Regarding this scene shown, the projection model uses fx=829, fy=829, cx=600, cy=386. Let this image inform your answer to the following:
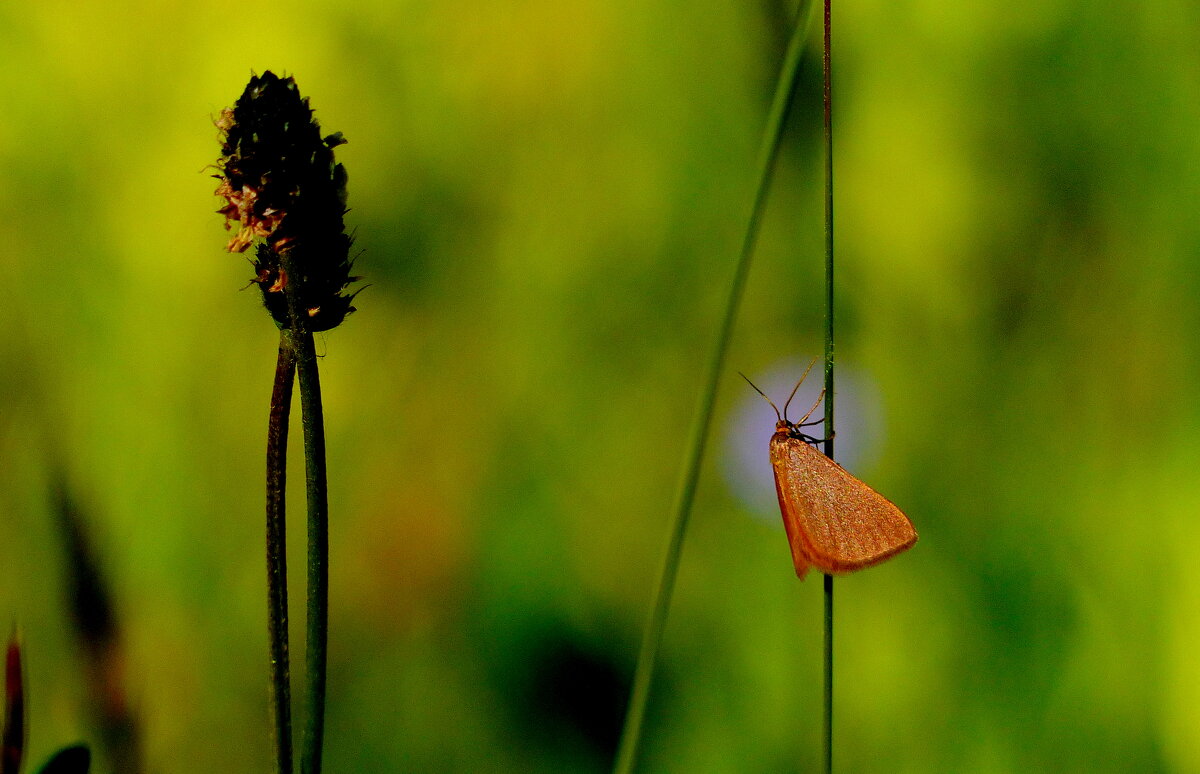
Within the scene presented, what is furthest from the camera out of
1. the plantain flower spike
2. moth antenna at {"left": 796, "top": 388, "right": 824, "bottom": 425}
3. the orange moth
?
moth antenna at {"left": 796, "top": 388, "right": 824, "bottom": 425}

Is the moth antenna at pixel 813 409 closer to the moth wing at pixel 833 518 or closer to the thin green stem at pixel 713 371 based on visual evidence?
the moth wing at pixel 833 518

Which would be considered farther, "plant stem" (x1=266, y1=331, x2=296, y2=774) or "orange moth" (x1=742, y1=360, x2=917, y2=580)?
"orange moth" (x1=742, y1=360, x2=917, y2=580)

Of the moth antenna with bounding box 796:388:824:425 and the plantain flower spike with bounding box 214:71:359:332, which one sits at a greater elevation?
the plantain flower spike with bounding box 214:71:359:332

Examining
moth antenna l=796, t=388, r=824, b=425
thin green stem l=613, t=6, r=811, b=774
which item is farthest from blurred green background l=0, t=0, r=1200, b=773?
thin green stem l=613, t=6, r=811, b=774

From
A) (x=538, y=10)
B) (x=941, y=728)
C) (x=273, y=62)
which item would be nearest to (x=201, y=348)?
(x=273, y=62)

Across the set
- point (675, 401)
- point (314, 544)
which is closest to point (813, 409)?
point (675, 401)

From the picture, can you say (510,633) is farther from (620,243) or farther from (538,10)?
(538,10)

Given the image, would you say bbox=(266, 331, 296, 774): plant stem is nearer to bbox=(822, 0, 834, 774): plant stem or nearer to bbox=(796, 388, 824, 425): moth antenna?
bbox=(822, 0, 834, 774): plant stem

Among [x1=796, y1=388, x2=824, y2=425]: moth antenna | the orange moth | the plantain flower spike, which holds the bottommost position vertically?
the orange moth
